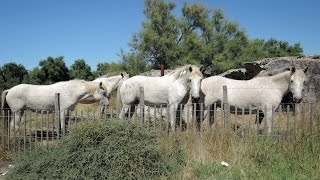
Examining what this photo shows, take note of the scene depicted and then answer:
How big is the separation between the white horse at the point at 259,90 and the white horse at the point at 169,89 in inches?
22.4

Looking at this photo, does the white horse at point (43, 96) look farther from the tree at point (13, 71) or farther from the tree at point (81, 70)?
the tree at point (81, 70)

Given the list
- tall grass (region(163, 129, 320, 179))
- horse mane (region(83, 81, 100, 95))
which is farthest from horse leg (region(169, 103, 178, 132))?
horse mane (region(83, 81, 100, 95))

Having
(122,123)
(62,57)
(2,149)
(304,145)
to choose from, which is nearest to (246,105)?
(304,145)

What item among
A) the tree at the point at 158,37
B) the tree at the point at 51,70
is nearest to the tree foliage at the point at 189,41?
the tree at the point at 158,37

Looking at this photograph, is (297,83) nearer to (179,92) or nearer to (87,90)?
(179,92)

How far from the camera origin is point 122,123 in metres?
6.26

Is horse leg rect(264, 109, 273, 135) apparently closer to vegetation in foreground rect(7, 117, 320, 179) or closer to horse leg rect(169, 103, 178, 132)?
vegetation in foreground rect(7, 117, 320, 179)

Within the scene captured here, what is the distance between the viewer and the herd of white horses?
Answer: 29.3 feet

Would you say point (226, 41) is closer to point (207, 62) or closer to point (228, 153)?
point (207, 62)

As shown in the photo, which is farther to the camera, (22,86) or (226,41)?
(226,41)

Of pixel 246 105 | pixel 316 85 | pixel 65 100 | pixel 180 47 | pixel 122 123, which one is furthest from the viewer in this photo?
pixel 180 47

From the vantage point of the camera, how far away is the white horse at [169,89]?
895 centimetres

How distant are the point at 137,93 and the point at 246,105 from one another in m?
2.99

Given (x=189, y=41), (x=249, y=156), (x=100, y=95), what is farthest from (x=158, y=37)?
(x=249, y=156)
